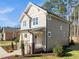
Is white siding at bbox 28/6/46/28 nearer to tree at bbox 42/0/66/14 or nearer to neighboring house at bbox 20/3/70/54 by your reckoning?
neighboring house at bbox 20/3/70/54

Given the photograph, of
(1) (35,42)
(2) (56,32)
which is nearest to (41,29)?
(1) (35,42)

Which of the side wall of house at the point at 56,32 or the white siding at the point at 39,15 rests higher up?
the white siding at the point at 39,15

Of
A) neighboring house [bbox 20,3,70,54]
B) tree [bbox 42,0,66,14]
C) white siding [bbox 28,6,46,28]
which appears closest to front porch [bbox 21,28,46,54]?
neighboring house [bbox 20,3,70,54]

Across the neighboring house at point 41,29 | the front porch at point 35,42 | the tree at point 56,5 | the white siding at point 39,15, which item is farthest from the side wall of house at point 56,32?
the tree at point 56,5

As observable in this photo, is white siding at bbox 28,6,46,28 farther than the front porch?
Yes

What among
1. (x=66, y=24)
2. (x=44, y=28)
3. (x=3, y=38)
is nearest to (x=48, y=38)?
(x=44, y=28)

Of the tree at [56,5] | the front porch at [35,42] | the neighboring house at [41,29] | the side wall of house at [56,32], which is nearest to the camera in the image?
the front porch at [35,42]

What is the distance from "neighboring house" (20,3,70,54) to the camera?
34.7 meters

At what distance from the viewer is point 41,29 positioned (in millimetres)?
35344

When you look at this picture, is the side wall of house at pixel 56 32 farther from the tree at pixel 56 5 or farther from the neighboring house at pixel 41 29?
the tree at pixel 56 5

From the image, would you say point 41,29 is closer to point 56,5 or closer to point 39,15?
point 39,15

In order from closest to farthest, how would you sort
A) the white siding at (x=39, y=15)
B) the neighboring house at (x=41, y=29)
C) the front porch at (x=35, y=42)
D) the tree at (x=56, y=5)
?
the front porch at (x=35, y=42) → the neighboring house at (x=41, y=29) → the white siding at (x=39, y=15) → the tree at (x=56, y=5)

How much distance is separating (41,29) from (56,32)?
12.5ft

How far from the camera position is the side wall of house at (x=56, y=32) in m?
35.9
